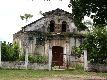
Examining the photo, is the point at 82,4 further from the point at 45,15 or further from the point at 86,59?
the point at 45,15

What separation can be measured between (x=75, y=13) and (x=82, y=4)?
1.08 metres

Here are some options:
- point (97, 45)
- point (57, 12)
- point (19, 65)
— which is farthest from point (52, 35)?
point (19, 65)

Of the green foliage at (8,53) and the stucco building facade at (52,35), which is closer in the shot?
the green foliage at (8,53)

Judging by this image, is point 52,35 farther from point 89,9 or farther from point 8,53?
point 89,9

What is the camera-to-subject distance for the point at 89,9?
76.4 feet

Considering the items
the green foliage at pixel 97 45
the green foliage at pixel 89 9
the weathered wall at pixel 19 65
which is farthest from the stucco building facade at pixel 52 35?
the green foliage at pixel 89 9

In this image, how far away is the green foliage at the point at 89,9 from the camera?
75.2 ft

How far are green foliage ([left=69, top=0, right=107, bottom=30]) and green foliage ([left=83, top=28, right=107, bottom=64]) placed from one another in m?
7.29

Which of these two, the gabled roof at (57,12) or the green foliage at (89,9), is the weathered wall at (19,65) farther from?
the gabled roof at (57,12)

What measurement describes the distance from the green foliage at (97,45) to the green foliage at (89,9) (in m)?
7.29

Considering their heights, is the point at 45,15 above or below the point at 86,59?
above

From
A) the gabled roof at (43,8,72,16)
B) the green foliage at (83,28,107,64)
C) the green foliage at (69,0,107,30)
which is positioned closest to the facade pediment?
the gabled roof at (43,8,72,16)

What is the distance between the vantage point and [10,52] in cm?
3161

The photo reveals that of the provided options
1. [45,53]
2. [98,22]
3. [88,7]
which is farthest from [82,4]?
[45,53]
